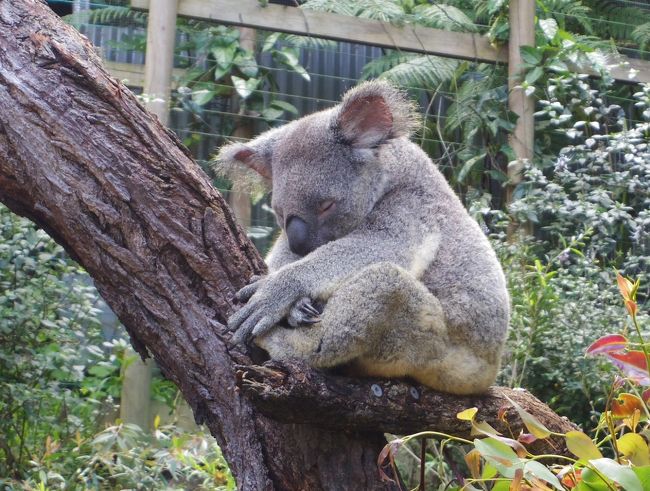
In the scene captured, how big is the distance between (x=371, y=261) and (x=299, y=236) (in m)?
0.34

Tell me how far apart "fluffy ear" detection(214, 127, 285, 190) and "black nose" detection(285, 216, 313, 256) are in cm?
43

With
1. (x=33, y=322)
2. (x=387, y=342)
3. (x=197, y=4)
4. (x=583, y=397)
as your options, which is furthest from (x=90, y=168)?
(x=583, y=397)

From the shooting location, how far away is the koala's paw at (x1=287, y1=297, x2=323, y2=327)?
253 cm

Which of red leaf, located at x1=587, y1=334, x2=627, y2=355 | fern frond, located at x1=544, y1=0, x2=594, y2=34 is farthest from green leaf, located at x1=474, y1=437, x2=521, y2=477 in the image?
fern frond, located at x1=544, y1=0, x2=594, y2=34

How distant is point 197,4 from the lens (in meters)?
5.00

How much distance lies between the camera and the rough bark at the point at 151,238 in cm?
242

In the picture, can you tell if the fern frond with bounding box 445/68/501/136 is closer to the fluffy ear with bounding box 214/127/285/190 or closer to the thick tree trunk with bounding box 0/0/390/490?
the fluffy ear with bounding box 214/127/285/190

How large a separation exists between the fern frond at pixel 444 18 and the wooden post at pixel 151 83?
171cm

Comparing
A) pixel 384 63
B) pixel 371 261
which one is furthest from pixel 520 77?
pixel 371 261

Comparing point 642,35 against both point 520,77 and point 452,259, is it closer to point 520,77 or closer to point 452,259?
point 520,77

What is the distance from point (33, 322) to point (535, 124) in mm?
3451

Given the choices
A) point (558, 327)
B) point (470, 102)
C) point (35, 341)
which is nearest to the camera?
point (35, 341)

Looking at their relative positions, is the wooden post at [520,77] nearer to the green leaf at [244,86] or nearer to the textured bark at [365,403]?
the green leaf at [244,86]

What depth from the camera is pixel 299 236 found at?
117 inches
